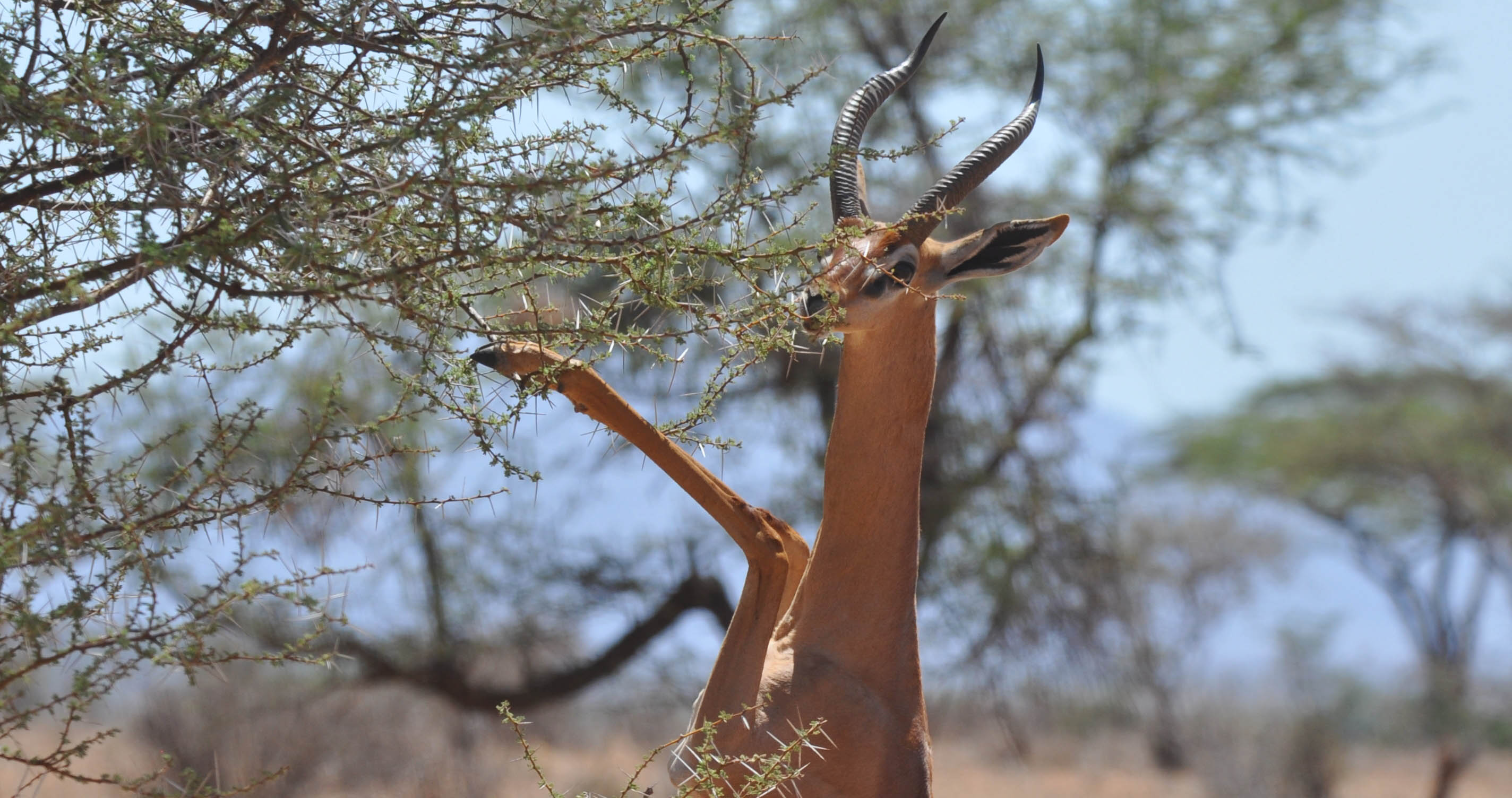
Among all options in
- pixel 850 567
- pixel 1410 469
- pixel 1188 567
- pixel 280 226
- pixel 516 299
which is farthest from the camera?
pixel 1188 567

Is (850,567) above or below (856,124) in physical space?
below

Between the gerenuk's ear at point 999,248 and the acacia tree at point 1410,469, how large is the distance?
571 inches

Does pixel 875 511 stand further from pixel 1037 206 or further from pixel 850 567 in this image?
pixel 1037 206

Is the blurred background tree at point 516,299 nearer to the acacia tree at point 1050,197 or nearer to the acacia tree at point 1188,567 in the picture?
the acacia tree at point 1050,197

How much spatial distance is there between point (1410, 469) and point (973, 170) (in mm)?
16518

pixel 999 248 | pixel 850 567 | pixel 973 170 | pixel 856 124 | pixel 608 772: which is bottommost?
pixel 850 567

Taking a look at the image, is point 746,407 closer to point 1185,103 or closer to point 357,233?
point 1185,103

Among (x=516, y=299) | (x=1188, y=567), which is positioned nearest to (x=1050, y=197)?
(x=516, y=299)

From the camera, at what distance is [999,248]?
125 inches

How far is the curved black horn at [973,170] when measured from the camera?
3.04 metres

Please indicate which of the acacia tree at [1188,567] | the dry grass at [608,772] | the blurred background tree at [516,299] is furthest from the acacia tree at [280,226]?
the acacia tree at [1188,567]

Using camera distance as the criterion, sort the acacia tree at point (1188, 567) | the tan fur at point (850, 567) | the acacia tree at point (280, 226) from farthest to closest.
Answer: the acacia tree at point (1188, 567), the tan fur at point (850, 567), the acacia tree at point (280, 226)

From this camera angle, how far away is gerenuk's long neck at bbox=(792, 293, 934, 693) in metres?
3.01

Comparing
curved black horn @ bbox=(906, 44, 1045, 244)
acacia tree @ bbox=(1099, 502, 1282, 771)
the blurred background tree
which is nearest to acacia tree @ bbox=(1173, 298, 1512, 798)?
acacia tree @ bbox=(1099, 502, 1282, 771)
